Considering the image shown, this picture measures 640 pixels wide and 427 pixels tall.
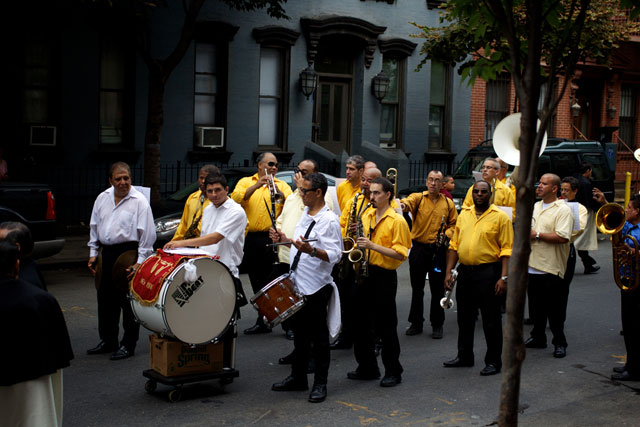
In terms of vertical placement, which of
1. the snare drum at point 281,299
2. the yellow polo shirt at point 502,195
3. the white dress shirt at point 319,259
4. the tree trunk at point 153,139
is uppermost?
the tree trunk at point 153,139

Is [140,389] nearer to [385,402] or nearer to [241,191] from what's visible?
[385,402]

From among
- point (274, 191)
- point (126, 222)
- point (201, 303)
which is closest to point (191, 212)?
point (126, 222)

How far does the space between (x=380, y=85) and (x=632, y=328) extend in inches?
616

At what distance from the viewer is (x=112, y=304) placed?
8516mm

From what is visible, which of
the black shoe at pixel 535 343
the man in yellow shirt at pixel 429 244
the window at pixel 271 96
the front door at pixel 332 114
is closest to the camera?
the black shoe at pixel 535 343

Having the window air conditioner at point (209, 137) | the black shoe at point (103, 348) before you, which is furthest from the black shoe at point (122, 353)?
the window air conditioner at point (209, 137)

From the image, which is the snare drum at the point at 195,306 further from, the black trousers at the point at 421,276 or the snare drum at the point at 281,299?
the black trousers at the point at 421,276

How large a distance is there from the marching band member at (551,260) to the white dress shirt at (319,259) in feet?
9.56

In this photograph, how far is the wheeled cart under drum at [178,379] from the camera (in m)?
7.02

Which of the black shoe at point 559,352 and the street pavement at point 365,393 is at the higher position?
the black shoe at point 559,352

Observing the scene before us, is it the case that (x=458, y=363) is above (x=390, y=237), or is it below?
below

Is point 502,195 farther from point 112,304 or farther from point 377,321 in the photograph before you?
point 112,304

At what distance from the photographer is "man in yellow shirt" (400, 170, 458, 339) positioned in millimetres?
9898

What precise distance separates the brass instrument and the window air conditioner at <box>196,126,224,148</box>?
12988 millimetres
